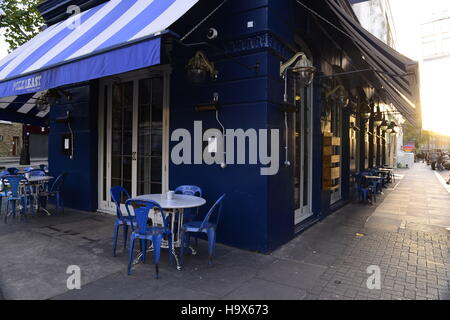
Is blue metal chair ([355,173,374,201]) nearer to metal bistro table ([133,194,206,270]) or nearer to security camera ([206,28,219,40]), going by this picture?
metal bistro table ([133,194,206,270])

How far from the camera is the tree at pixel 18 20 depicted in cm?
1185

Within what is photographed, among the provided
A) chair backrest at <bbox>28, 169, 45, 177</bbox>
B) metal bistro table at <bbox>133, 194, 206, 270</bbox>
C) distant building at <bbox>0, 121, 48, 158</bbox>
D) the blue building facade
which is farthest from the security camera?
distant building at <bbox>0, 121, 48, 158</bbox>

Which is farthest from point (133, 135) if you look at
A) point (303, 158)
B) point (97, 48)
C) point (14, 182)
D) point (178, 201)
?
point (303, 158)

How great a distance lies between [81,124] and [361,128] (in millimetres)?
9843

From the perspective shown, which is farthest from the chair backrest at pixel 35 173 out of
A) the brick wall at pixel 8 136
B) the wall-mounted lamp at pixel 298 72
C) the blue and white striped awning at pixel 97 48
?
the brick wall at pixel 8 136

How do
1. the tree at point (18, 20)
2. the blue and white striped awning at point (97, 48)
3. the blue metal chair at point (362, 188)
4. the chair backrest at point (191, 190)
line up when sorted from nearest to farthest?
the blue and white striped awning at point (97, 48), the chair backrest at point (191, 190), the blue metal chair at point (362, 188), the tree at point (18, 20)

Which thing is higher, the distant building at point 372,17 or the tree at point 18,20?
the distant building at point 372,17

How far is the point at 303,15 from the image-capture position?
583cm

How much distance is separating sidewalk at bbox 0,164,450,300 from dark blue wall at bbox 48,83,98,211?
104cm

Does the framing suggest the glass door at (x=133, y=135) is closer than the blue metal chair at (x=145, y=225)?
No

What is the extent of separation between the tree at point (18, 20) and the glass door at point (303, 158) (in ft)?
35.4

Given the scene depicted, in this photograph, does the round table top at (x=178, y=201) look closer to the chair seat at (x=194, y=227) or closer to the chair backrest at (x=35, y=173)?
the chair seat at (x=194, y=227)
